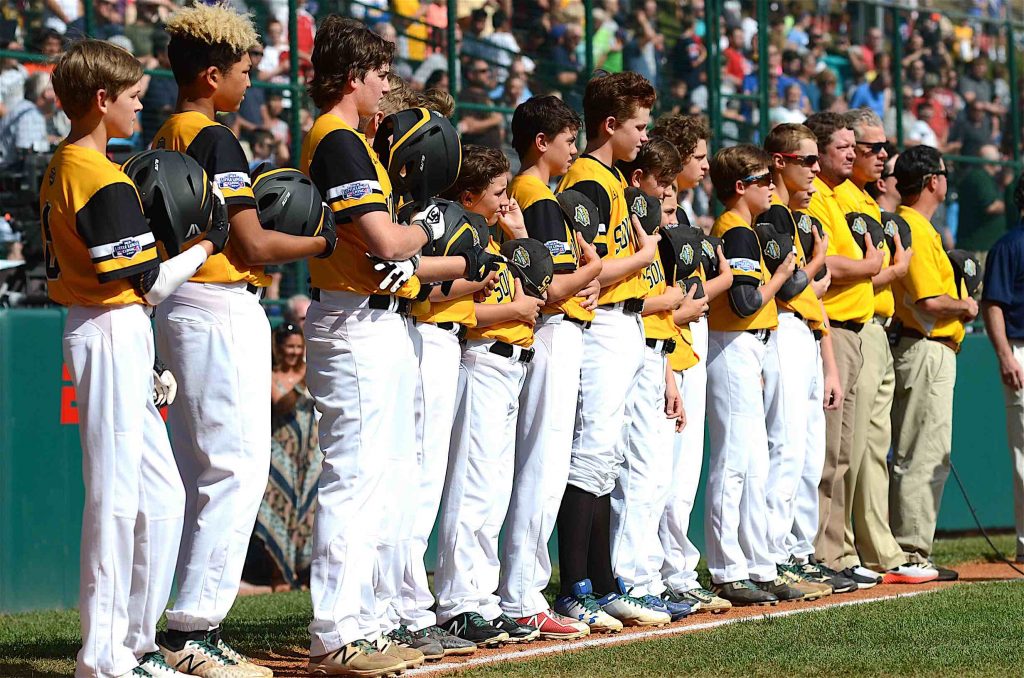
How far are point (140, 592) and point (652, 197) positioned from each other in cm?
336

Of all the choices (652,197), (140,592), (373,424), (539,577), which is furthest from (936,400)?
(140,592)

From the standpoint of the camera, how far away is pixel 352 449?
212 inches

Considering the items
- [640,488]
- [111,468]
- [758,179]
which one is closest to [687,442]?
[640,488]

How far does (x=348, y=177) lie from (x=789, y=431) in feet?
11.2

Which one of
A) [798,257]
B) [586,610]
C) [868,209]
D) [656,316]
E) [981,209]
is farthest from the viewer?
[981,209]

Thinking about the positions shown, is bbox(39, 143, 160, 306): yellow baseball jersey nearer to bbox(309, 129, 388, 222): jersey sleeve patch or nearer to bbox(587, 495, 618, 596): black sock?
bbox(309, 129, 388, 222): jersey sleeve patch

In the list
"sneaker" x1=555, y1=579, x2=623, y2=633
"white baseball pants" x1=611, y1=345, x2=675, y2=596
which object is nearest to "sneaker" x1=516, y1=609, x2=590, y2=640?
"sneaker" x1=555, y1=579, x2=623, y2=633

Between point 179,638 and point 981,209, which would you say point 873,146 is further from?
point 179,638

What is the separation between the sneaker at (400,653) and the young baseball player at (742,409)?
2376mm

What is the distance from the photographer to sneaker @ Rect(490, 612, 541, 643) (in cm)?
624

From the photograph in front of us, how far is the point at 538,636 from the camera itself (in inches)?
250

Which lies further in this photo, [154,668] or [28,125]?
[28,125]

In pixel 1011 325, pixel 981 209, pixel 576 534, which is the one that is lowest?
pixel 576 534

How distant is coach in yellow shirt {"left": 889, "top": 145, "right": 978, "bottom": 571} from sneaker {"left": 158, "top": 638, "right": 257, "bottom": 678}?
5.00 meters
